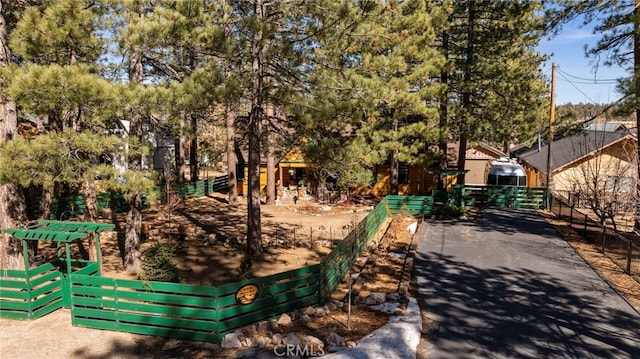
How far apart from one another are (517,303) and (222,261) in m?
8.13

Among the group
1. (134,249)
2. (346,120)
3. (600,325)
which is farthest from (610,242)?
(134,249)

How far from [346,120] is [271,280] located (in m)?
5.23

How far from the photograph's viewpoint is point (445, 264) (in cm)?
1192

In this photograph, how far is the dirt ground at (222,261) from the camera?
23.6ft

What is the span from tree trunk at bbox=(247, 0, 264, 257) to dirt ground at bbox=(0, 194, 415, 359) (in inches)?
31.5

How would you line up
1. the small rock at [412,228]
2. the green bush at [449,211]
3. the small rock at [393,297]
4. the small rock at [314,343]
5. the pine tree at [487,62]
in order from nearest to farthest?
the small rock at [314,343] < the small rock at [393,297] < the small rock at [412,228] < the pine tree at [487,62] < the green bush at [449,211]

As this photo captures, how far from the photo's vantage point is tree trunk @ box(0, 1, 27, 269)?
9266mm

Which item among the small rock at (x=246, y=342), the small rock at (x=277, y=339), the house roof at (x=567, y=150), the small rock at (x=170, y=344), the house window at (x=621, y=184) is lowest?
the small rock at (x=170, y=344)

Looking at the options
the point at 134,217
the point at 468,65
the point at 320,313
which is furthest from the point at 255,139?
the point at 468,65

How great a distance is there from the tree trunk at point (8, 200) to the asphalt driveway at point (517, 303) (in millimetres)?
9666

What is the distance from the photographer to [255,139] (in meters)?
12.2

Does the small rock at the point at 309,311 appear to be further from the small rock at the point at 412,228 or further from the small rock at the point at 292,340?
the small rock at the point at 412,228

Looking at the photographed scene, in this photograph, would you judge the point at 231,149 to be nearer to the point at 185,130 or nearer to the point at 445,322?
the point at 185,130

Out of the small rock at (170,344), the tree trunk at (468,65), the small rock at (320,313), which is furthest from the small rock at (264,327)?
the tree trunk at (468,65)
